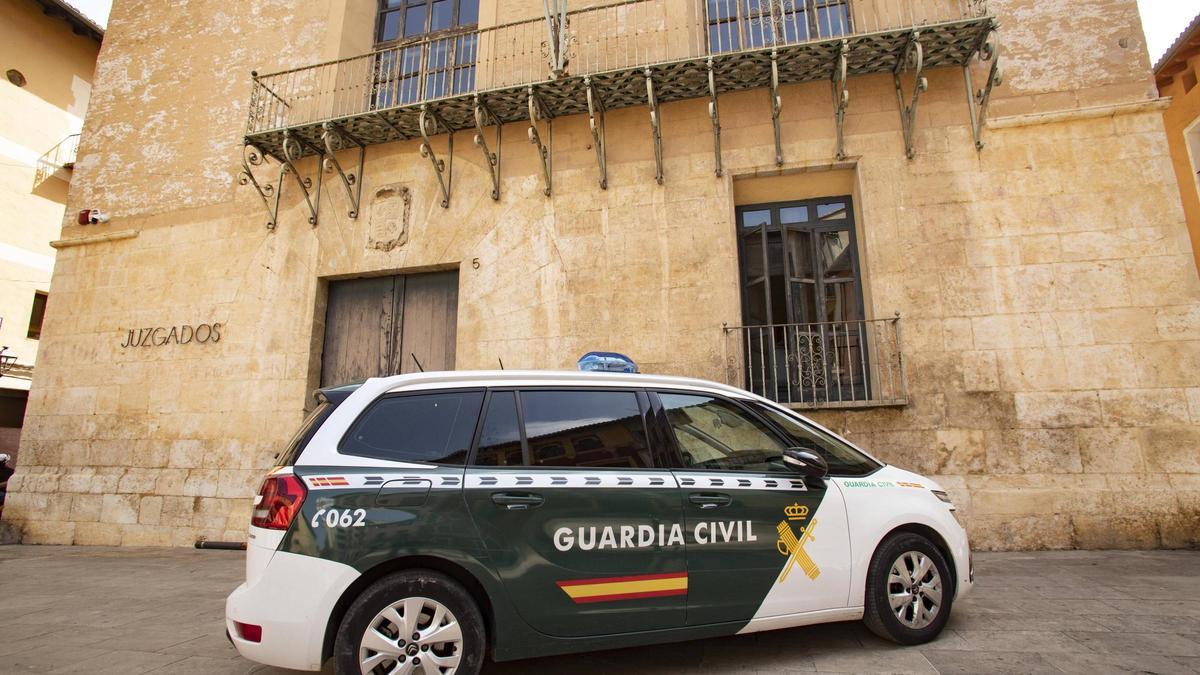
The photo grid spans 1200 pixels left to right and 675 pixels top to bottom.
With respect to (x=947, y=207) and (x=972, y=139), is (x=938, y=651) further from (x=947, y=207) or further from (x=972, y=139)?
(x=972, y=139)

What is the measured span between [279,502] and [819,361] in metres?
6.21

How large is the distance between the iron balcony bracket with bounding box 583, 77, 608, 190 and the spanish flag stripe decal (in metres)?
5.96

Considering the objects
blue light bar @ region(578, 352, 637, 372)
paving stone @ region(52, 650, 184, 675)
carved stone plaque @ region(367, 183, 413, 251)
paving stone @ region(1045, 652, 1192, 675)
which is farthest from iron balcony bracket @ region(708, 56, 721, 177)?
paving stone @ region(52, 650, 184, 675)

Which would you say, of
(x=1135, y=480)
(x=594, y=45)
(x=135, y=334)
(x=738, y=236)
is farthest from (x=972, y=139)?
(x=135, y=334)

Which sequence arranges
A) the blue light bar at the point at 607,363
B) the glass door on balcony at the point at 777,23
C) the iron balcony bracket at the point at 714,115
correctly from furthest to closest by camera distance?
1. the glass door on balcony at the point at 777,23
2. the iron balcony bracket at the point at 714,115
3. the blue light bar at the point at 607,363

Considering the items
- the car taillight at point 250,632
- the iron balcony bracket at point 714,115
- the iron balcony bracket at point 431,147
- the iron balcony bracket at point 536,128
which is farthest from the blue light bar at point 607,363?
the iron balcony bracket at point 431,147

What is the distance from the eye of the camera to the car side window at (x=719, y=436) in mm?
3338

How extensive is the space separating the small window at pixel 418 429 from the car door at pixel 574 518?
0.32 ft

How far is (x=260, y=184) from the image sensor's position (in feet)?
31.0

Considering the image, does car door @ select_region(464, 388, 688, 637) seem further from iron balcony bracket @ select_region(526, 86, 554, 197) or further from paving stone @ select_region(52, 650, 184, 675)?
iron balcony bracket @ select_region(526, 86, 554, 197)

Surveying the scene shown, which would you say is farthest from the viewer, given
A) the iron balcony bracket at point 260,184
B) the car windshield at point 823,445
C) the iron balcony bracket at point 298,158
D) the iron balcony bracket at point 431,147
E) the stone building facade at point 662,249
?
the iron balcony bracket at point 260,184

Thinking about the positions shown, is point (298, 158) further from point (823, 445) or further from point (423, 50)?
point (823, 445)

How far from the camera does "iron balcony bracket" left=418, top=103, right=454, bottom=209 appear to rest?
8.18 meters

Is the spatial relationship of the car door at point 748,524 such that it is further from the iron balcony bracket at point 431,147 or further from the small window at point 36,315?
the small window at point 36,315
